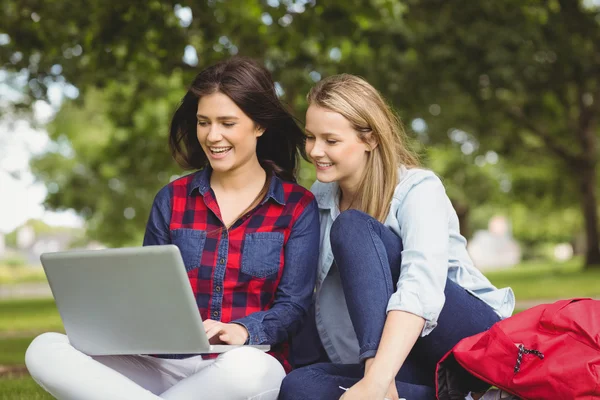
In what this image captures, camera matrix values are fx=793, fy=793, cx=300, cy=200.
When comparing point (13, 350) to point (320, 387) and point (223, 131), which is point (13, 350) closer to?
point (223, 131)

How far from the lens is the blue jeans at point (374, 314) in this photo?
2.54 m

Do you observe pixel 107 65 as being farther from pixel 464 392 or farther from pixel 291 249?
pixel 464 392

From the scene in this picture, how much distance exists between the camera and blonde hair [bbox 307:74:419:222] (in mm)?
2898

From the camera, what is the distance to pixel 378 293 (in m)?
2.54

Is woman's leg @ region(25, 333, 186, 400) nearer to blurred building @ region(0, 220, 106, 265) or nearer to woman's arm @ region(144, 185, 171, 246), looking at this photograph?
woman's arm @ region(144, 185, 171, 246)

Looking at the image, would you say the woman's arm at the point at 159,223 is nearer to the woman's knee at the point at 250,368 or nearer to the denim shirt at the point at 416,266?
the denim shirt at the point at 416,266

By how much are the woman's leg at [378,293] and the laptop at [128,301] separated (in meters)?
0.43

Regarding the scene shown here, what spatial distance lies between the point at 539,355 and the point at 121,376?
4.21ft

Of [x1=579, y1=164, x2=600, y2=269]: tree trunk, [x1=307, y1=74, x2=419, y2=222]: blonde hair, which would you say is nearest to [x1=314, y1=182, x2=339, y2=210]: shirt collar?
[x1=307, y1=74, x2=419, y2=222]: blonde hair

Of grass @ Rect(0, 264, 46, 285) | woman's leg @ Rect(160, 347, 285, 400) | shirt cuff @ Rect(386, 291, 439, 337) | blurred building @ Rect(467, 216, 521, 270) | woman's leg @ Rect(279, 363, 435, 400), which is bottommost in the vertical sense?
blurred building @ Rect(467, 216, 521, 270)

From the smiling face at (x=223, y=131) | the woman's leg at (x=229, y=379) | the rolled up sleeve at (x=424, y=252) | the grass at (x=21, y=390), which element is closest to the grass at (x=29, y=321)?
the grass at (x=21, y=390)

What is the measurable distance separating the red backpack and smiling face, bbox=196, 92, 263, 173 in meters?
1.09

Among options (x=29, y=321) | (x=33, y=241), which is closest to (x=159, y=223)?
(x=29, y=321)

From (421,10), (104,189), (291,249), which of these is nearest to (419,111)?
(421,10)
